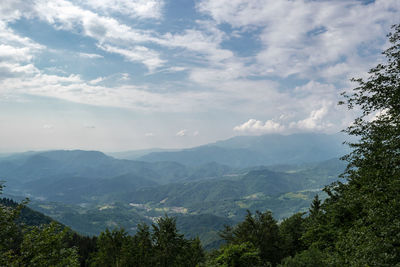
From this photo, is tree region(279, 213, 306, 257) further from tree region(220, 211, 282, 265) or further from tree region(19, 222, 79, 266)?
tree region(19, 222, 79, 266)

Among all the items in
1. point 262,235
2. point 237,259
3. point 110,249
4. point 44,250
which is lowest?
point 262,235

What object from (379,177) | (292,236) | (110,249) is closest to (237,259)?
(379,177)

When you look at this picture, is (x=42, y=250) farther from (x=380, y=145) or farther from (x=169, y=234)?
(x=380, y=145)

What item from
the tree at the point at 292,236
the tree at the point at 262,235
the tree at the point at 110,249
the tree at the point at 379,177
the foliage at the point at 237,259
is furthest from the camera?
the tree at the point at 292,236

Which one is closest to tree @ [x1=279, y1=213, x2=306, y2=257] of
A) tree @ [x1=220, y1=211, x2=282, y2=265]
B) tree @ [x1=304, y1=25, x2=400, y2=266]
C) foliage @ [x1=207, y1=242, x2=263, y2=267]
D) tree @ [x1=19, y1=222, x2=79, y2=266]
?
tree @ [x1=220, y1=211, x2=282, y2=265]

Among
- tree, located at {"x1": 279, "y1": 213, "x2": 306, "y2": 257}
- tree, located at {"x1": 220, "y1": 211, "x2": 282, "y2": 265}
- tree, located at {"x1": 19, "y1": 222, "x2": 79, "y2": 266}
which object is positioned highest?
tree, located at {"x1": 19, "y1": 222, "x2": 79, "y2": 266}

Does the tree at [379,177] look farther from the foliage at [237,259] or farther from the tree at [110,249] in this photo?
the tree at [110,249]

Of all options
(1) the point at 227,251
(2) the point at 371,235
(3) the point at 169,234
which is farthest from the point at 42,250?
(2) the point at 371,235

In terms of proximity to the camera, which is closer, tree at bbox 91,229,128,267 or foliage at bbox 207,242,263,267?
foliage at bbox 207,242,263,267

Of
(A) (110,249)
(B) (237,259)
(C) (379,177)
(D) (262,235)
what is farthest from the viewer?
(D) (262,235)

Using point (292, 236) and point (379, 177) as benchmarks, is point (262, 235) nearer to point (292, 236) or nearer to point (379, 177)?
point (292, 236)

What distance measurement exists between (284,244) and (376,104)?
3884 centimetres

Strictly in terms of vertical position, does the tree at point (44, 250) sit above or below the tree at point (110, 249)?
above

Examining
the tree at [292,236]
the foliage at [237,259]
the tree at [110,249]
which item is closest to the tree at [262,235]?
the tree at [292,236]
